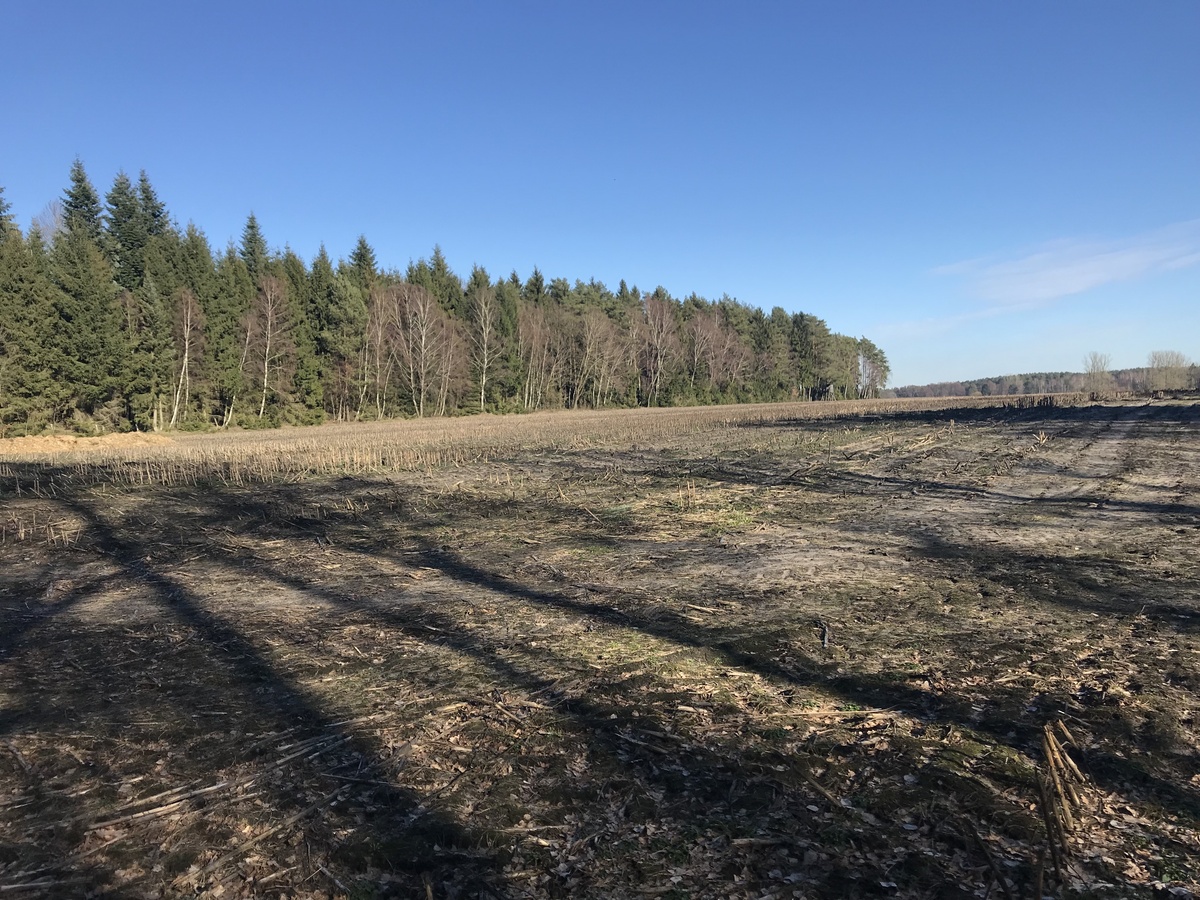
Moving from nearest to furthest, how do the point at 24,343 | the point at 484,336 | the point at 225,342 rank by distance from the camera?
the point at 24,343 < the point at 225,342 < the point at 484,336

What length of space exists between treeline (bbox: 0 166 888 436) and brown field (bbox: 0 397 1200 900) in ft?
107

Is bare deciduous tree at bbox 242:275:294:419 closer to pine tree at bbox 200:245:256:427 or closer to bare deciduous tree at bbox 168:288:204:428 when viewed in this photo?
pine tree at bbox 200:245:256:427

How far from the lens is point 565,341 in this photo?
67.9 meters

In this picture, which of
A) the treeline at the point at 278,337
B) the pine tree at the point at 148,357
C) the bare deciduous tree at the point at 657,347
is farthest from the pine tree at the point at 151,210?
the bare deciduous tree at the point at 657,347

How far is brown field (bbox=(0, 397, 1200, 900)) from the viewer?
10.0ft

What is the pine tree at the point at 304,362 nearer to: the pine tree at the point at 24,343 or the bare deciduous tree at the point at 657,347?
the pine tree at the point at 24,343

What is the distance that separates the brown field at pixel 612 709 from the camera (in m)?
3.05

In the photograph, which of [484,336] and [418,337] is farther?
[484,336]

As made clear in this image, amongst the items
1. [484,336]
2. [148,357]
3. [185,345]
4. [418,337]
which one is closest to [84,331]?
[148,357]

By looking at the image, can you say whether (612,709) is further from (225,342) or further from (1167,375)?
(1167,375)

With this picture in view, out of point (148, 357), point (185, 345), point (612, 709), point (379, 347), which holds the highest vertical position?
point (379, 347)

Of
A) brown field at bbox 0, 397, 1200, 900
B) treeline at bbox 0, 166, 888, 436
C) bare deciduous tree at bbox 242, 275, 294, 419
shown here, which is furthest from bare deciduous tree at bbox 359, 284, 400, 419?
brown field at bbox 0, 397, 1200, 900

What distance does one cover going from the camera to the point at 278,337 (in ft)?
155

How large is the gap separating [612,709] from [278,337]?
4952 cm
